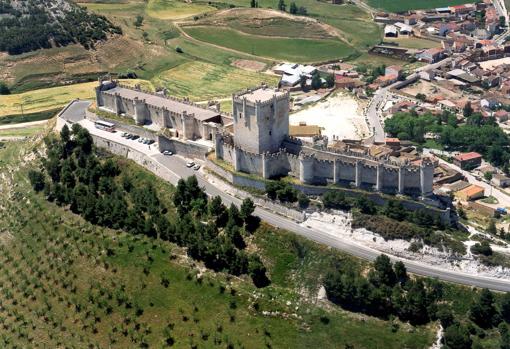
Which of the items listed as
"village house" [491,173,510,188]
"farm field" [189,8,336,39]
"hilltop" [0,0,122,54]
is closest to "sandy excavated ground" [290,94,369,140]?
"village house" [491,173,510,188]

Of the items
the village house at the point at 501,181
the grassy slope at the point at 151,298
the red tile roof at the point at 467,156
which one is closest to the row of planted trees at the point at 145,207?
the grassy slope at the point at 151,298

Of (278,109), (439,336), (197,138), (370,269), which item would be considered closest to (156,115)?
(197,138)

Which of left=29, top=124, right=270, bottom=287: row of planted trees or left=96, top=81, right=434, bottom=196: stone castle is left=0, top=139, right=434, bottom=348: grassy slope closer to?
left=29, top=124, right=270, bottom=287: row of planted trees

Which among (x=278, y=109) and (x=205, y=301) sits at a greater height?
(x=278, y=109)

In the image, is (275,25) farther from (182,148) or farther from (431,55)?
(182,148)

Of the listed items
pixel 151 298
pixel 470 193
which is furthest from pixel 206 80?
pixel 151 298

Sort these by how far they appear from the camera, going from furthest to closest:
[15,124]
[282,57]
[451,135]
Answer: [282,57] < [15,124] < [451,135]

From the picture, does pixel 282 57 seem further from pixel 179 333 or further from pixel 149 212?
pixel 179 333
